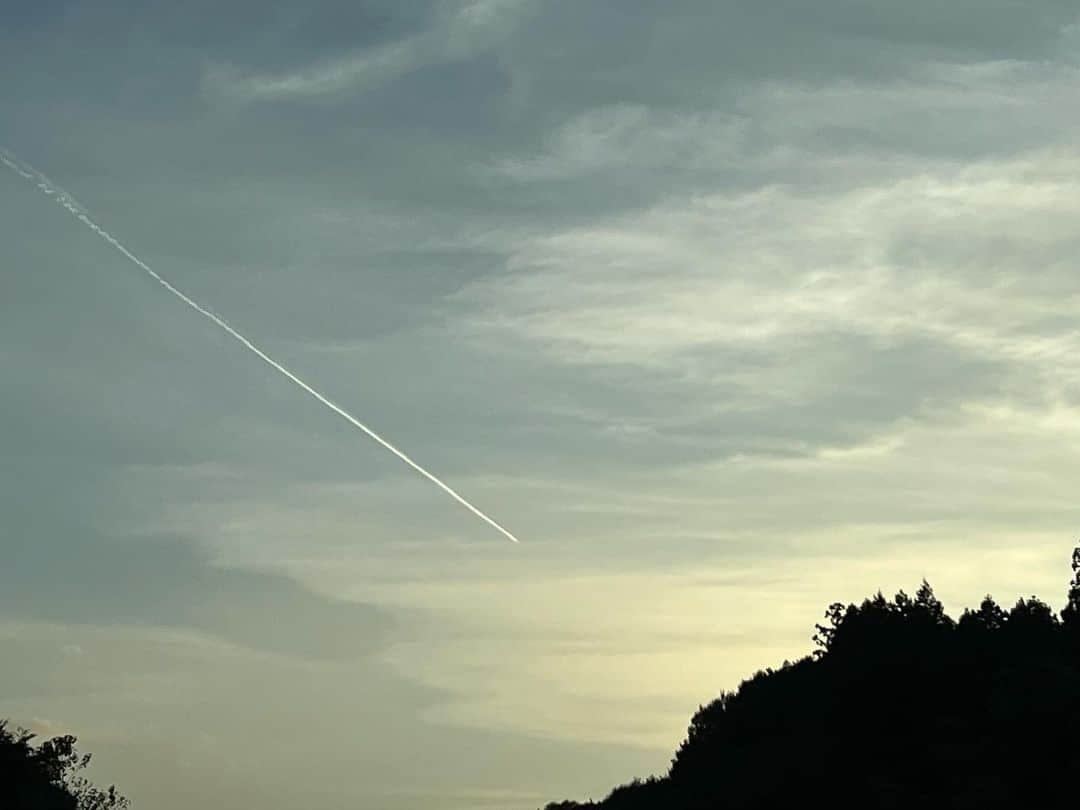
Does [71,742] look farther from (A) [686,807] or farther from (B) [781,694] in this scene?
(B) [781,694]

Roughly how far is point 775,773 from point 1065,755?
33.1 metres

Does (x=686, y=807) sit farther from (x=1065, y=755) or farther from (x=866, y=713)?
(x=1065, y=755)

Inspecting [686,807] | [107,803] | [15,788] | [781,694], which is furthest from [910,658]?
[107,803]

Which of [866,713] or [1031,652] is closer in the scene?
[1031,652]

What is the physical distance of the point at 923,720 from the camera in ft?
344

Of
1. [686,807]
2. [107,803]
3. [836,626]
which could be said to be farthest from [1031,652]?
[107,803]

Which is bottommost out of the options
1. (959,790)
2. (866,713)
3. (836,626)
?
(959,790)

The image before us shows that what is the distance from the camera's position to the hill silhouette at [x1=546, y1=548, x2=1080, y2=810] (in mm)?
83375

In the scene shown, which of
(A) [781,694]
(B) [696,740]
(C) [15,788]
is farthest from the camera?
(B) [696,740]

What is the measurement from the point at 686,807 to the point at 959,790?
157 feet

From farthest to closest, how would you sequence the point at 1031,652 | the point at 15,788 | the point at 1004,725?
the point at 15,788, the point at 1031,652, the point at 1004,725

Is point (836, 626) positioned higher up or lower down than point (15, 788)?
higher up

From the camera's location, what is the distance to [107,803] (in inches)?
7057

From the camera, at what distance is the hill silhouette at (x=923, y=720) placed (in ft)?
274
